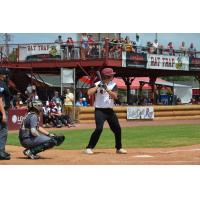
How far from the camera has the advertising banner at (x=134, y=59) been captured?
28859 mm

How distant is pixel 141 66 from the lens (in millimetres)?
30375

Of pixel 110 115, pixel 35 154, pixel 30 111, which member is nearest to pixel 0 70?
pixel 30 111

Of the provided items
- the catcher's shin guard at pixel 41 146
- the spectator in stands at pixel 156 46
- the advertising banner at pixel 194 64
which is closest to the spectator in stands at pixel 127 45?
the spectator in stands at pixel 156 46

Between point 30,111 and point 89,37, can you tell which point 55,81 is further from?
point 30,111

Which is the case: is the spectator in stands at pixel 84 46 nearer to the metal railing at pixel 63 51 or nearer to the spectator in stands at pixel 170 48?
the metal railing at pixel 63 51

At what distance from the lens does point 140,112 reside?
2786cm

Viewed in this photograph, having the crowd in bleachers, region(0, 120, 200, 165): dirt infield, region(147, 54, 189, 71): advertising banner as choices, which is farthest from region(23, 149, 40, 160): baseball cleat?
region(147, 54, 189, 71): advertising banner

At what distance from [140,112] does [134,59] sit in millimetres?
3481

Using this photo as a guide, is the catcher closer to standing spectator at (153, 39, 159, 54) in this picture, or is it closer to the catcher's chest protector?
the catcher's chest protector

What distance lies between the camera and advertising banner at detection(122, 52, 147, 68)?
2886 cm

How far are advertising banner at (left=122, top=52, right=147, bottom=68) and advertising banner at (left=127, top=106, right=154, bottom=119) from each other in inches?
107

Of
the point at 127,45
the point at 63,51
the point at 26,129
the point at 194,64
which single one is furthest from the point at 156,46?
the point at 26,129

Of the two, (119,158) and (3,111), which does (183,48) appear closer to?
(119,158)

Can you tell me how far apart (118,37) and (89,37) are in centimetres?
205
